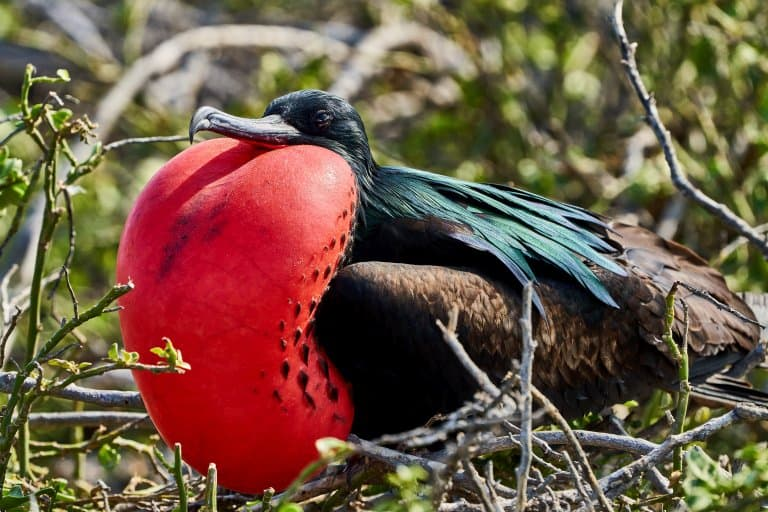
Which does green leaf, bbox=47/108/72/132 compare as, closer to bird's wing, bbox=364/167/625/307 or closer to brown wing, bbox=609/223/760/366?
bird's wing, bbox=364/167/625/307

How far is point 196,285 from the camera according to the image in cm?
237

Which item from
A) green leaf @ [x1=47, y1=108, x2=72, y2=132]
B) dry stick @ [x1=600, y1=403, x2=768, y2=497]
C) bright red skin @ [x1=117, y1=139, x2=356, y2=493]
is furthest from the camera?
green leaf @ [x1=47, y1=108, x2=72, y2=132]

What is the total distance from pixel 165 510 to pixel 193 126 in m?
0.86

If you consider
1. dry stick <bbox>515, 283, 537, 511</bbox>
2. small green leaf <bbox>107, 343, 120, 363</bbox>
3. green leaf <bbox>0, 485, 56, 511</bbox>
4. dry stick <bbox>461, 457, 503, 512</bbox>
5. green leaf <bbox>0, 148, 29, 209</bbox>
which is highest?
green leaf <bbox>0, 148, 29, 209</bbox>

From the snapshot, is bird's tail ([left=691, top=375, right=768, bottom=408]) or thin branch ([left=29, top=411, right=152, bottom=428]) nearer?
thin branch ([left=29, top=411, right=152, bottom=428])

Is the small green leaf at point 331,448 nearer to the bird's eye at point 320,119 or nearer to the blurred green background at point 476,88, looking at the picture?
the bird's eye at point 320,119

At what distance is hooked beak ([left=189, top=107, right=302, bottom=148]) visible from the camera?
2.59 meters

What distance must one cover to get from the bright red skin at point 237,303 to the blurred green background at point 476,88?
55.0 inches

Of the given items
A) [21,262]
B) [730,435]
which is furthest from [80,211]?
[730,435]

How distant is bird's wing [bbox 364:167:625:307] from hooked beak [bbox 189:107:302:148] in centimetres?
24

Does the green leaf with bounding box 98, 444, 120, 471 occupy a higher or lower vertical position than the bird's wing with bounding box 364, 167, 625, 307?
lower

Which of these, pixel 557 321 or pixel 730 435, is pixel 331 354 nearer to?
pixel 557 321

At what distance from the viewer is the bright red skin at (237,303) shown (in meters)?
2.38

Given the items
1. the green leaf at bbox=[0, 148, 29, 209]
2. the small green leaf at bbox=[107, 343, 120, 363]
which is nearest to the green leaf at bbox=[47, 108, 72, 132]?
the green leaf at bbox=[0, 148, 29, 209]
